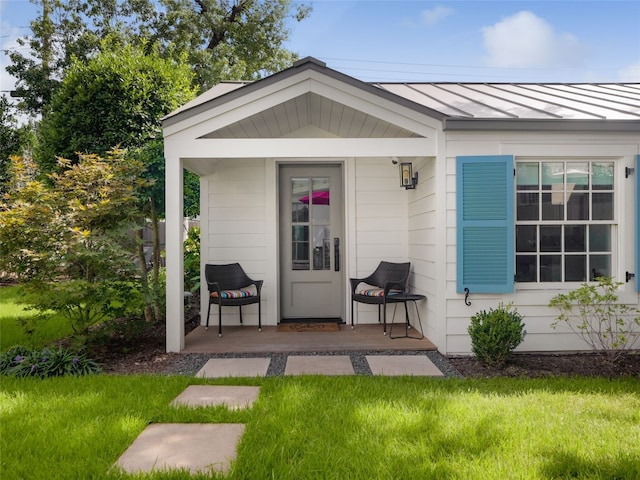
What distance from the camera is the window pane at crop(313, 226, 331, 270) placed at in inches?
244

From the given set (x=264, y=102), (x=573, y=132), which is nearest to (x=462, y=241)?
(x=573, y=132)

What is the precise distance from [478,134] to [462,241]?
1.11 meters

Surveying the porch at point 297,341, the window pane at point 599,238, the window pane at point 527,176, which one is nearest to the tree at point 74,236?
the porch at point 297,341

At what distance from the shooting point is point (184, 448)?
2414mm

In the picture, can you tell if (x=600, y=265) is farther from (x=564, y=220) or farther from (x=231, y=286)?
(x=231, y=286)

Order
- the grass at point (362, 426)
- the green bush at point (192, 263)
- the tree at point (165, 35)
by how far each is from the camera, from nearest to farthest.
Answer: the grass at point (362, 426), the green bush at point (192, 263), the tree at point (165, 35)

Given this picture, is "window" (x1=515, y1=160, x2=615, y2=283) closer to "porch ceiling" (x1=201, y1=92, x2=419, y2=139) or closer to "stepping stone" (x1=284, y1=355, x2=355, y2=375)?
"porch ceiling" (x1=201, y1=92, x2=419, y2=139)

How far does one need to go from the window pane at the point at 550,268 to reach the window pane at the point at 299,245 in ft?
9.71

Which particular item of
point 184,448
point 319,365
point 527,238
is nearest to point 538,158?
point 527,238

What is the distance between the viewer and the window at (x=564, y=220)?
4.59 meters

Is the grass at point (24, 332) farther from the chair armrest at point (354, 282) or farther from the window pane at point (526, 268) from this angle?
the window pane at point (526, 268)

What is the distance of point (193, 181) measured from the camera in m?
6.34

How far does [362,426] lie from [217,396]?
118 centimetres

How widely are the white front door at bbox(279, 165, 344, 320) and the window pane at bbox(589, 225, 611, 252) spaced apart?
2985 mm
